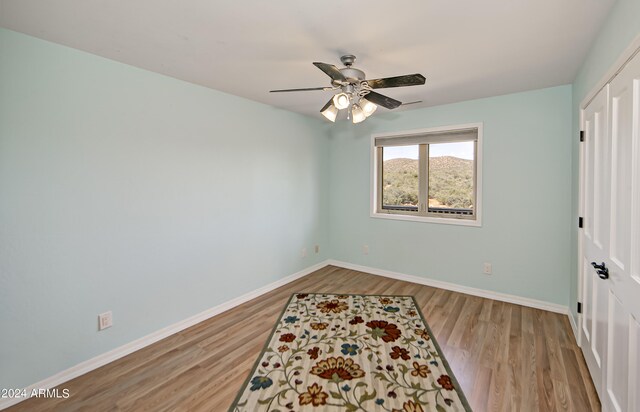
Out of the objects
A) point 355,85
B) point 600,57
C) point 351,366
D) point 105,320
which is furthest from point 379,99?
point 105,320

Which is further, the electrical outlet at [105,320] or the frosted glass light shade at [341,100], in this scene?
the electrical outlet at [105,320]

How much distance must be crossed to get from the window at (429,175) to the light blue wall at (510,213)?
0.39 feet

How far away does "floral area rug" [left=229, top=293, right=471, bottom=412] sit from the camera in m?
1.86

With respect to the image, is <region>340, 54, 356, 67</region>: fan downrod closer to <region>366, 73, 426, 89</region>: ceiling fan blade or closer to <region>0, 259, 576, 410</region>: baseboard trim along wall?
<region>366, 73, 426, 89</region>: ceiling fan blade

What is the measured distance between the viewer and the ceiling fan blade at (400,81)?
73.9 inches

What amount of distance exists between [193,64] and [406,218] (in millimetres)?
3184

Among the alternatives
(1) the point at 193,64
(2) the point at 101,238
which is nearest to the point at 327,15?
(1) the point at 193,64

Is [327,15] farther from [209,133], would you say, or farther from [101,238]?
[101,238]

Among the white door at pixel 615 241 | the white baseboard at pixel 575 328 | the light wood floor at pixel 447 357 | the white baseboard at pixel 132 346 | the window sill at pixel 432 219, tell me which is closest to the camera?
the white door at pixel 615 241

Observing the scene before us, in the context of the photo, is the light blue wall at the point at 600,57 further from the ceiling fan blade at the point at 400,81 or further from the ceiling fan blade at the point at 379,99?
the ceiling fan blade at the point at 379,99

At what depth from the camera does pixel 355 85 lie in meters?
2.16

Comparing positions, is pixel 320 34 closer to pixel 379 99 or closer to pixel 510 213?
pixel 379 99

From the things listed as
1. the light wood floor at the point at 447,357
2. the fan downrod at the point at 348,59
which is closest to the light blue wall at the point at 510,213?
the light wood floor at the point at 447,357

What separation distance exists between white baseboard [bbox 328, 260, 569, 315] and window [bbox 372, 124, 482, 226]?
0.83 metres
